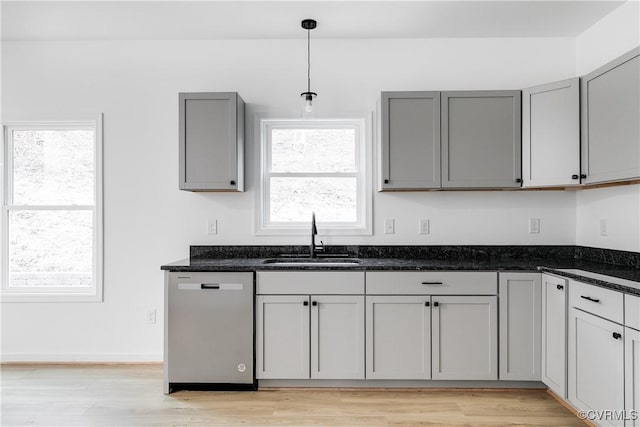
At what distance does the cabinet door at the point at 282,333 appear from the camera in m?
2.80

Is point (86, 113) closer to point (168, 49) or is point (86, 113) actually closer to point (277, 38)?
point (168, 49)

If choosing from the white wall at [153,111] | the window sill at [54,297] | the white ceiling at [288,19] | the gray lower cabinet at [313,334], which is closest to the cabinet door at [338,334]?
the gray lower cabinet at [313,334]

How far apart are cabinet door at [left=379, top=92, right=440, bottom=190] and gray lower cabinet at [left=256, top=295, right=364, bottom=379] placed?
Result: 3.17 ft

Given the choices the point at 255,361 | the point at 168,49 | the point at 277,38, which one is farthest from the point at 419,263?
the point at 168,49

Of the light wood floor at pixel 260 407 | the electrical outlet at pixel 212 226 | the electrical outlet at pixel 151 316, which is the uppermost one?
the electrical outlet at pixel 212 226

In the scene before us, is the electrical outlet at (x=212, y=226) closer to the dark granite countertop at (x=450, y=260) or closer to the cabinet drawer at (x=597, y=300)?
the dark granite countertop at (x=450, y=260)

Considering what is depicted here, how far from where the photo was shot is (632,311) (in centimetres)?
195

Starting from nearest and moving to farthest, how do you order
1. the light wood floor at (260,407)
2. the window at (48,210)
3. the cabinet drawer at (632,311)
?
1. the cabinet drawer at (632,311)
2. the light wood floor at (260,407)
3. the window at (48,210)

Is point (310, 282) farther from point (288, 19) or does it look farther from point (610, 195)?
point (610, 195)

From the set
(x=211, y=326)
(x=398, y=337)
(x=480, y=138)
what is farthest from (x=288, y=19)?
(x=398, y=337)

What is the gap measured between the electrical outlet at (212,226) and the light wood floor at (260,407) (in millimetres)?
1188

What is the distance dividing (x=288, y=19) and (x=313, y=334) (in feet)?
7.43

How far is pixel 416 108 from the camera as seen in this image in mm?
3043

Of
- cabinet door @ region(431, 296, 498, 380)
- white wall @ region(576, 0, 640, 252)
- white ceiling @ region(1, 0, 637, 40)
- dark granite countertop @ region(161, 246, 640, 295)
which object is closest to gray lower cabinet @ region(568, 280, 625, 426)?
dark granite countertop @ region(161, 246, 640, 295)
